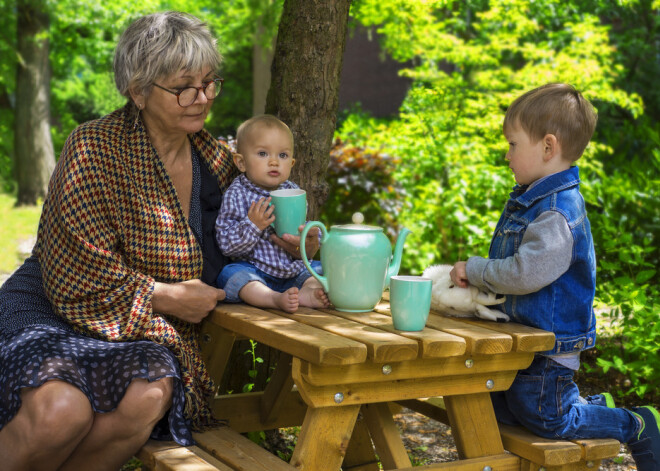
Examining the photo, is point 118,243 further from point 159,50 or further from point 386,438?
point 386,438

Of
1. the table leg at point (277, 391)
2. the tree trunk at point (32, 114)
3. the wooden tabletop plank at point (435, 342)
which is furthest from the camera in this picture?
the tree trunk at point (32, 114)

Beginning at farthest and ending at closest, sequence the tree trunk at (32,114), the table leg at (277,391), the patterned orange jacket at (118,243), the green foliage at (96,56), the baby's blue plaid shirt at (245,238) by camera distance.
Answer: the tree trunk at (32,114) < the green foliage at (96,56) < the table leg at (277,391) < the baby's blue plaid shirt at (245,238) < the patterned orange jacket at (118,243)

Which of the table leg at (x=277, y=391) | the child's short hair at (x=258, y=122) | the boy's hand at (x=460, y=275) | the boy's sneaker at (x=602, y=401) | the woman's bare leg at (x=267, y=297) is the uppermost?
the child's short hair at (x=258, y=122)

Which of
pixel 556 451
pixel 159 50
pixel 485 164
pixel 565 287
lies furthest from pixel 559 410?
pixel 485 164

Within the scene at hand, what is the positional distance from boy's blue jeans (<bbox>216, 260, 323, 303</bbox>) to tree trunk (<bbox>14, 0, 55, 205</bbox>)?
1224 centimetres

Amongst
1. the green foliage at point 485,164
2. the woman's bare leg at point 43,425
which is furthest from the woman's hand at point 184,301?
the green foliage at point 485,164

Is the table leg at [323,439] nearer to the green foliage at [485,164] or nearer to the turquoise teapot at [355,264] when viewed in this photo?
the turquoise teapot at [355,264]

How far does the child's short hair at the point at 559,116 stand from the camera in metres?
2.49

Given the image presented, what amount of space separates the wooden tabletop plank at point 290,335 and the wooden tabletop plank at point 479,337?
344 mm

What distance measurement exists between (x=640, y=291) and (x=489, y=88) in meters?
4.39

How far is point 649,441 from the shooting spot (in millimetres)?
2549

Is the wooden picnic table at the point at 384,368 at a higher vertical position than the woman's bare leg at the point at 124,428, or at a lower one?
higher

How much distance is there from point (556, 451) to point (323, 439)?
0.72 meters

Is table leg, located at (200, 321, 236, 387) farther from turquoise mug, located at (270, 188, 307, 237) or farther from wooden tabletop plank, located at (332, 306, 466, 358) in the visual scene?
wooden tabletop plank, located at (332, 306, 466, 358)
